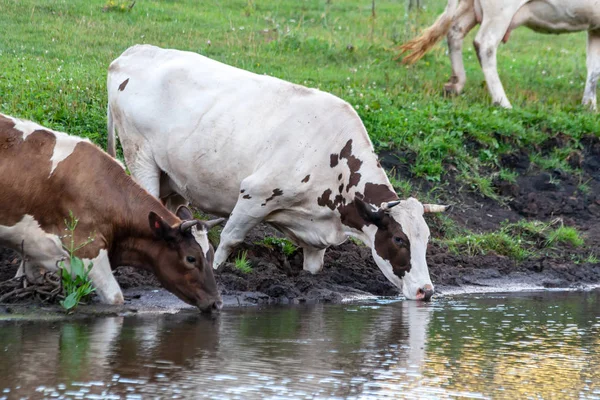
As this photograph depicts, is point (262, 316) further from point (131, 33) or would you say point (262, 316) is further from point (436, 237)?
point (131, 33)

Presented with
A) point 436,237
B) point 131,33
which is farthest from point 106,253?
point 131,33

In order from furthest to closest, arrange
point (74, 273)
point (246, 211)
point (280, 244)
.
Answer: point (280, 244) < point (246, 211) < point (74, 273)

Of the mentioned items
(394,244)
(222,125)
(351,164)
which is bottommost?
(394,244)

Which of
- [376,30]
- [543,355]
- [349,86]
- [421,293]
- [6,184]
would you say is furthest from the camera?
[376,30]

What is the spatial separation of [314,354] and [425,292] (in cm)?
235

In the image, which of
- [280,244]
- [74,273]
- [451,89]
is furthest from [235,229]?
[451,89]

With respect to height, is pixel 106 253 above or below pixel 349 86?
below

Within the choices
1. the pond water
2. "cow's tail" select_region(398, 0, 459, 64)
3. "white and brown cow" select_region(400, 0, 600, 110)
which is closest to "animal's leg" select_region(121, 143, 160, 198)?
the pond water

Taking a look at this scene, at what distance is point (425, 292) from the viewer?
374 inches

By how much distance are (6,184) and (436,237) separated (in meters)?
5.03

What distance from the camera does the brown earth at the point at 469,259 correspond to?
9805 mm

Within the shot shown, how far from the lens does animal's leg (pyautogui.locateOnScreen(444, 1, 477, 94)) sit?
1584 cm

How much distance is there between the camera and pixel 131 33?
16297 millimetres

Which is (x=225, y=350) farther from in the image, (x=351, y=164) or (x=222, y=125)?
(x=222, y=125)
